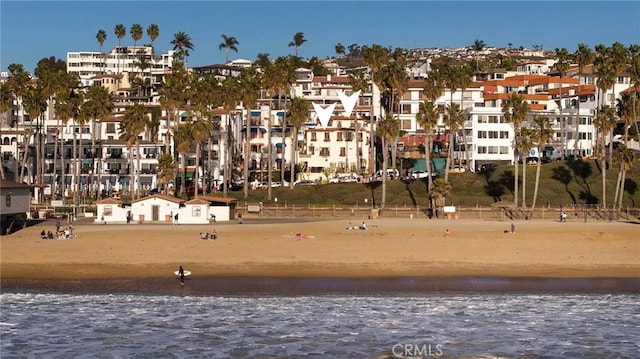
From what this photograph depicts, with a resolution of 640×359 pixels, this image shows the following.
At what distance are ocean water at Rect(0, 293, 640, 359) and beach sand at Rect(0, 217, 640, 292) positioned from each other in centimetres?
385

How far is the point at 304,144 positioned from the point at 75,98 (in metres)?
31.9

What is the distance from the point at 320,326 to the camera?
1367 inches

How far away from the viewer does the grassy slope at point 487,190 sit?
8381 centimetres

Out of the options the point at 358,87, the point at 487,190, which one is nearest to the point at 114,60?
the point at 358,87

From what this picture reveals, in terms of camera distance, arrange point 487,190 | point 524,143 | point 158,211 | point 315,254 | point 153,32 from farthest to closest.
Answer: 1. point 153,32
2. point 487,190
3. point 524,143
4. point 158,211
5. point 315,254

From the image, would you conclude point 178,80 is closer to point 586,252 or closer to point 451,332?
point 586,252

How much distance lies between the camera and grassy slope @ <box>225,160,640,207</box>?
83.8 m

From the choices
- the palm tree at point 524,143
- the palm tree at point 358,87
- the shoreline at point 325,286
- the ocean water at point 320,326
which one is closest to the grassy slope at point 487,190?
the palm tree at point 524,143

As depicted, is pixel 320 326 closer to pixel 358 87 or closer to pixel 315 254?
pixel 315 254

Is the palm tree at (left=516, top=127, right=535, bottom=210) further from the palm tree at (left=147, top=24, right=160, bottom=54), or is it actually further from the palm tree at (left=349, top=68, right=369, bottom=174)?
the palm tree at (left=147, top=24, right=160, bottom=54)

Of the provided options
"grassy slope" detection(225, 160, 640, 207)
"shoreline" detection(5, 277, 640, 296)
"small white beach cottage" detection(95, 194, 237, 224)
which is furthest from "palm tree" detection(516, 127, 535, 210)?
"shoreline" detection(5, 277, 640, 296)

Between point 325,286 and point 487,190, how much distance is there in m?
47.4

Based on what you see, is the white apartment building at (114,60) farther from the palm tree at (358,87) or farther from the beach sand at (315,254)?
the beach sand at (315,254)

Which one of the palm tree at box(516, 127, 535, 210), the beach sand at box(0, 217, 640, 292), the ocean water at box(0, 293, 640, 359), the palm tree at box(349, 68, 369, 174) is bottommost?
the ocean water at box(0, 293, 640, 359)
